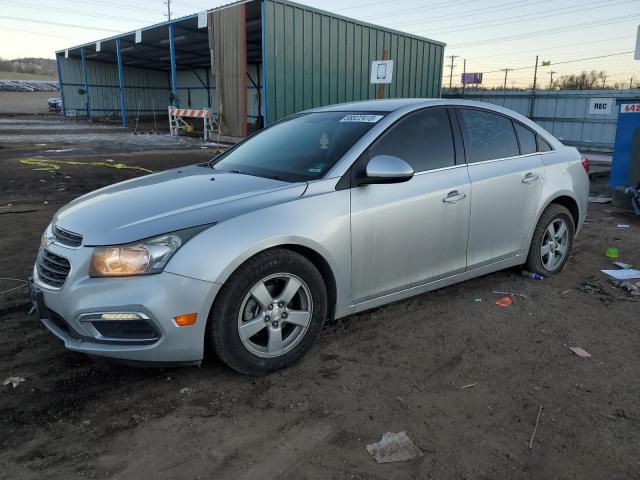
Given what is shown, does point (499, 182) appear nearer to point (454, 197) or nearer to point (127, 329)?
point (454, 197)

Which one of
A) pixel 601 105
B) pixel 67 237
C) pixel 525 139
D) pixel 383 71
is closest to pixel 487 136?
pixel 525 139

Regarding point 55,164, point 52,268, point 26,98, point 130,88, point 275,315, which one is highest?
point 130,88

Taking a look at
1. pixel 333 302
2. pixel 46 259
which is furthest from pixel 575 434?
pixel 46 259

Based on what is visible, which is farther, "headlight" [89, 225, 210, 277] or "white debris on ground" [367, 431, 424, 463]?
"headlight" [89, 225, 210, 277]

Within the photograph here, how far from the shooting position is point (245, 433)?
251cm

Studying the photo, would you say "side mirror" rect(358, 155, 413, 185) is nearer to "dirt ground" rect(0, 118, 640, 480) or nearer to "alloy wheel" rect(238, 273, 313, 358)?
"alloy wheel" rect(238, 273, 313, 358)

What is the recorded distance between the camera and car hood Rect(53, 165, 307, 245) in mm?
2750

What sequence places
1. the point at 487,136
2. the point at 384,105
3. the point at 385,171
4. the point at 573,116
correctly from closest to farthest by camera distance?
1. the point at 385,171
2. the point at 384,105
3. the point at 487,136
4. the point at 573,116

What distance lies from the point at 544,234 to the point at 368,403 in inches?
109

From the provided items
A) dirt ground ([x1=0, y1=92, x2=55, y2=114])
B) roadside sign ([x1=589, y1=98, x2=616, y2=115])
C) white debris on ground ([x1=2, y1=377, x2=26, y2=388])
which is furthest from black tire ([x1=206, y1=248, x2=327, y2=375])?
dirt ground ([x1=0, y1=92, x2=55, y2=114])

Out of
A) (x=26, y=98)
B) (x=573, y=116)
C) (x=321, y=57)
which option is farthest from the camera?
(x=26, y=98)

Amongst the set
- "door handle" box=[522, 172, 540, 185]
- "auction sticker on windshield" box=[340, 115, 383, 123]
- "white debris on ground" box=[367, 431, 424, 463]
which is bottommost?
"white debris on ground" box=[367, 431, 424, 463]

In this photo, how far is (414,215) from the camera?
3539mm

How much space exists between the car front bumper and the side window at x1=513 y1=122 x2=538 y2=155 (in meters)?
3.16
